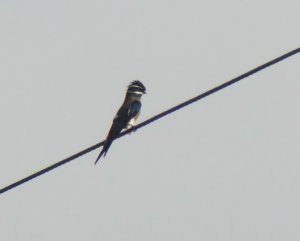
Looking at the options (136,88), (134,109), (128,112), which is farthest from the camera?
(136,88)

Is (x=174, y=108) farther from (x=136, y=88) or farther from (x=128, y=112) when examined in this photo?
(x=136, y=88)

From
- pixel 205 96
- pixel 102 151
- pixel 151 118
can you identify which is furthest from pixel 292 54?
pixel 102 151

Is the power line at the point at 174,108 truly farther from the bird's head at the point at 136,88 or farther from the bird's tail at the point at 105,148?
the bird's head at the point at 136,88

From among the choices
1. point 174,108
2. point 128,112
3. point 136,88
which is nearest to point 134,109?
point 128,112

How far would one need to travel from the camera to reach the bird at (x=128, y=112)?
55.3 feet

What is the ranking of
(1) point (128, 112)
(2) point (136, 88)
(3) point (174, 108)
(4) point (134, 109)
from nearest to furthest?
(3) point (174, 108), (1) point (128, 112), (4) point (134, 109), (2) point (136, 88)

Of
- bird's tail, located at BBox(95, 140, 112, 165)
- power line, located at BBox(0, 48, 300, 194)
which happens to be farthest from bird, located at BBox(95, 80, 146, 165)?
power line, located at BBox(0, 48, 300, 194)

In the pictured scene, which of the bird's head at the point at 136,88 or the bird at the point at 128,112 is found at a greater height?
the bird's head at the point at 136,88

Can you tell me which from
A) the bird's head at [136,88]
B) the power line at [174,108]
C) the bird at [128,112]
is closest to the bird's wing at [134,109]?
the bird at [128,112]

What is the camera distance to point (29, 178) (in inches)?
437

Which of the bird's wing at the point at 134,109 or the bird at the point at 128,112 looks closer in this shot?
the bird at the point at 128,112

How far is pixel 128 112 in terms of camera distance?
18.2 metres

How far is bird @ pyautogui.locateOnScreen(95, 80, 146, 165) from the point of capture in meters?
16.8

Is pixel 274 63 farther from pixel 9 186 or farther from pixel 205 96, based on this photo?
pixel 9 186
